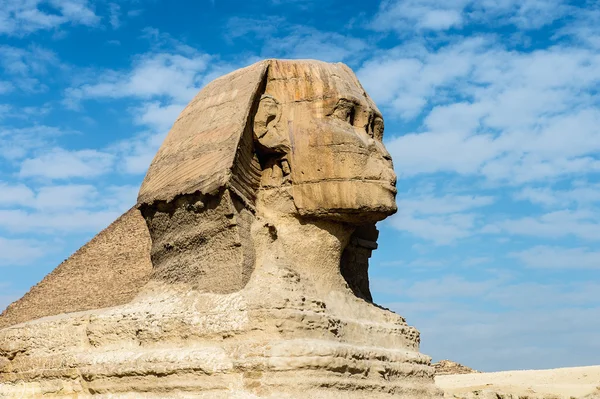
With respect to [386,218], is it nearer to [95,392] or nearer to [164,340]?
[164,340]

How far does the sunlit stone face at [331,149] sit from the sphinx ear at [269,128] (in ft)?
0.15

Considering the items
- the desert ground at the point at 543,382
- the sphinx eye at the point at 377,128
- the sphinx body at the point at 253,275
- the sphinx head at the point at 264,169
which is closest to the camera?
the sphinx body at the point at 253,275

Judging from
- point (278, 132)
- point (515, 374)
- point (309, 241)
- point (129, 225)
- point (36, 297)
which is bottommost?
point (309, 241)

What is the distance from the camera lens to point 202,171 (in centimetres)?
711

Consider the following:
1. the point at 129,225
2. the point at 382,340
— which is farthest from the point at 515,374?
the point at 129,225

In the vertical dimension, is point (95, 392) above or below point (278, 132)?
below

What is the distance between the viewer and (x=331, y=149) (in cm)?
719

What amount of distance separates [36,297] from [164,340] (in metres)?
83.0

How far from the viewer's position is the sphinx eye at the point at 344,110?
7328 mm

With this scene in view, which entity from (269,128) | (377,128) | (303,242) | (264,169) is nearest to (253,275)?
(303,242)

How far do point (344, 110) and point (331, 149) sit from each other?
36cm

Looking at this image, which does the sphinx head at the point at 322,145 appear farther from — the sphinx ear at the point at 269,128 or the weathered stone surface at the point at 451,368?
the weathered stone surface at the point at 451,368

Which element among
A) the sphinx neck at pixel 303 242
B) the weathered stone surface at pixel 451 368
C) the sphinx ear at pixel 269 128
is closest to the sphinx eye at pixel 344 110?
the sphinx ear at pixel 269 128

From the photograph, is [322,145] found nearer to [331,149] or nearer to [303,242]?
[331,149]
